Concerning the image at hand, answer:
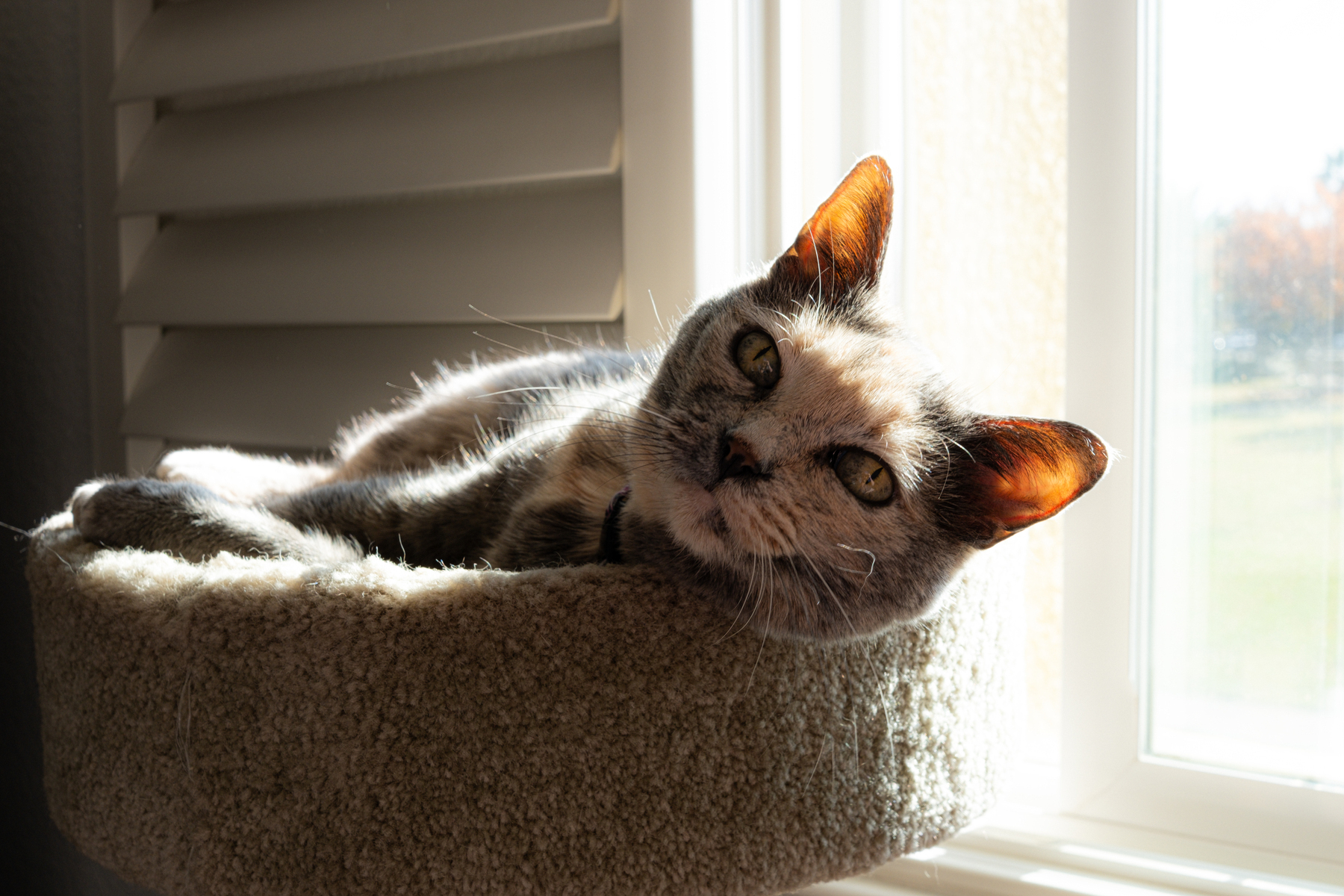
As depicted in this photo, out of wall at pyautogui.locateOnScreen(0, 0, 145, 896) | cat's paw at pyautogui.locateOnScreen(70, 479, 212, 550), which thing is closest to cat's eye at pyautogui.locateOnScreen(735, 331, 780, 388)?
cat's paw at pyautogui.locateOnScreen(70, 479, 212, 550)

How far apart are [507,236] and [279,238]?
1.47 feet

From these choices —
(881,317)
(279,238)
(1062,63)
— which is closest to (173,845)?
(881,317)

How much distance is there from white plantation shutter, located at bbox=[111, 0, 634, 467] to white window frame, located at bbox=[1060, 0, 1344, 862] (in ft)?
1.76

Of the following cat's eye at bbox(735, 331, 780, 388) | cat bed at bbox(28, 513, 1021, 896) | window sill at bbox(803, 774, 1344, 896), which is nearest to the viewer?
cat bed at bbox(28, 513, 1021, 896)

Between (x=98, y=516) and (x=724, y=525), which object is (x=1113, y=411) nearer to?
(x=724, y=525)

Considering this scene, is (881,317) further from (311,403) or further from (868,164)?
(311,403)

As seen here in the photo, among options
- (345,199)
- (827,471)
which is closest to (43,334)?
(345,199)

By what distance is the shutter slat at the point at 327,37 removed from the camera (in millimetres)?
1219

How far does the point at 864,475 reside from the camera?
2.38 feet

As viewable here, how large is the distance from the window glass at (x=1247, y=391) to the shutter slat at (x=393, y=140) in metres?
0.66

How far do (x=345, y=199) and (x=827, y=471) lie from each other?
Answer: 3.23 ft

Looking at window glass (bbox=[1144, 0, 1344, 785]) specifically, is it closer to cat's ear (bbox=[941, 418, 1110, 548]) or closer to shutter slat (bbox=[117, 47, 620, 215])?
cat's ear (bbox=[941, 418, 1110, 548])

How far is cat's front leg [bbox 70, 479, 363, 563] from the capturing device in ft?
2.71

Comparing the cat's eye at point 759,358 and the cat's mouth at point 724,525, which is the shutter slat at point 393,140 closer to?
the cat's eye at point 759,358
